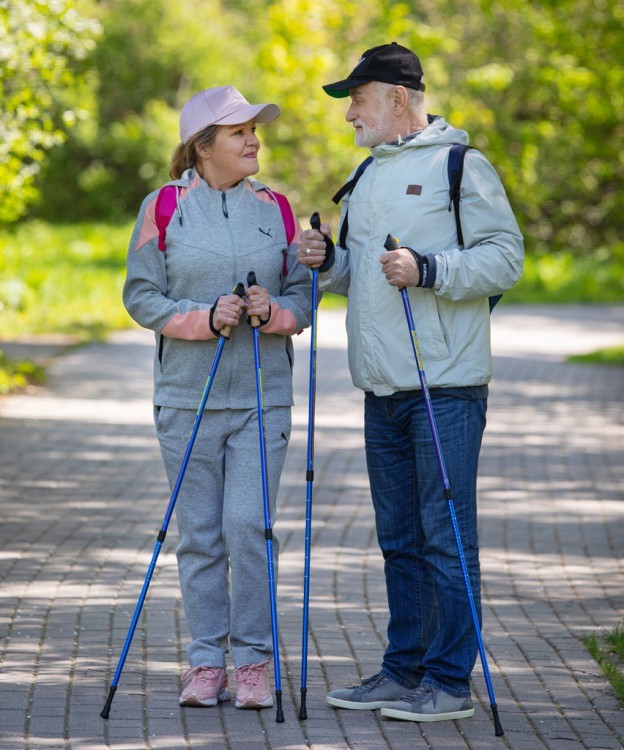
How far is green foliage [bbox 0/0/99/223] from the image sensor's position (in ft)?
33.6

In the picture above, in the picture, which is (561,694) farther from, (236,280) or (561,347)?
(561,347)

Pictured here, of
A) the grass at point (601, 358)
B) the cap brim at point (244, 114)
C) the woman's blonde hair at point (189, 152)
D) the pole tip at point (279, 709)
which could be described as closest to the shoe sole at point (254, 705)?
the pole tip at point (279, 709)

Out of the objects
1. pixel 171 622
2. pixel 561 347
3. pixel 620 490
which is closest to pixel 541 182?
pixel 561 347

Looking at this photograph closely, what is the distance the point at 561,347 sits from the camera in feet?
56.8

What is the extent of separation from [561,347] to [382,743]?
1338 centimetres

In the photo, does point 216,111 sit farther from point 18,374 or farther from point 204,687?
point 18,374

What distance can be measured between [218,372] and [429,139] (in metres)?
1.10

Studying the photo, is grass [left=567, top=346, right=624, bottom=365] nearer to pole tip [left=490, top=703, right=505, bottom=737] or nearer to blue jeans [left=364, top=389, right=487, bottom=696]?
blue jeans [left=364, top=389, right=487, bottom=696]

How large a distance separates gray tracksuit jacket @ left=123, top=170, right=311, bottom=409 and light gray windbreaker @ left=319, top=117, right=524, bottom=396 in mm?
331

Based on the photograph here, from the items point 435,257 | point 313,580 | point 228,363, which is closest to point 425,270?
point 435,257

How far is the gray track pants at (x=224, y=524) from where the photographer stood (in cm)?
464

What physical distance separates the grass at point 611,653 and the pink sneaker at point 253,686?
1322 mm

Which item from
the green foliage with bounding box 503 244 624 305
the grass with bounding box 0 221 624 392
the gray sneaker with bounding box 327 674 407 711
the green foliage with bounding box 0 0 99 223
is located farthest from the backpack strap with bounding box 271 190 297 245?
the green foliage with bounding box 503 244 624 305

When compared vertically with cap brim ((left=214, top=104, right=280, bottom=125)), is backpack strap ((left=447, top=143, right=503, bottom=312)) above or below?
below
